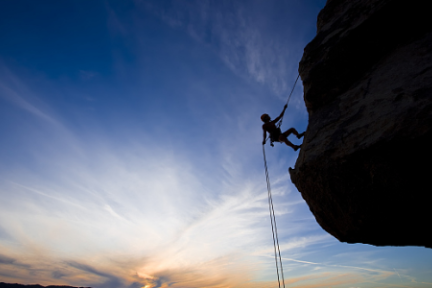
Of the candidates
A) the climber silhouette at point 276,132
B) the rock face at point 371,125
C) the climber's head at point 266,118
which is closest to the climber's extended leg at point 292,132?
the climber silhouette at point 276,132

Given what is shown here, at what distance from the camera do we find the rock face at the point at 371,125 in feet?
14.3

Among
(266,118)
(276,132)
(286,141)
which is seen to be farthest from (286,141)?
(266,118)

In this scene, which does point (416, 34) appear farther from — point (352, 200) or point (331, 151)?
point (352, 200)

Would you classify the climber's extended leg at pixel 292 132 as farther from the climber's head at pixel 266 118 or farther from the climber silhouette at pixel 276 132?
the climber's head at pixel 266 118

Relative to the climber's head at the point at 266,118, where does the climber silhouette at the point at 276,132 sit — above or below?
below

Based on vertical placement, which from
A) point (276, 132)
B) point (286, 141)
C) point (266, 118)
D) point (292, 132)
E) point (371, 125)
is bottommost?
point (371, 125)

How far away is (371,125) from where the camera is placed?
482cm

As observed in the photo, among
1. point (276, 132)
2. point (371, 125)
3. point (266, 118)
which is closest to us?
point (371, 125)

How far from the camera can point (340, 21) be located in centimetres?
678

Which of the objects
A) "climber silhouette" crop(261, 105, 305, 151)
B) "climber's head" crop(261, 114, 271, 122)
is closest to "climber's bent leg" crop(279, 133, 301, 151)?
"climber silhouette" crop(261, 105, 305, 151)

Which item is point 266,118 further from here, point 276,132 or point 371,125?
point 371,125

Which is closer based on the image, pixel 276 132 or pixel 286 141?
pixel 286 141

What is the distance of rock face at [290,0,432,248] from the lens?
4.36 metres

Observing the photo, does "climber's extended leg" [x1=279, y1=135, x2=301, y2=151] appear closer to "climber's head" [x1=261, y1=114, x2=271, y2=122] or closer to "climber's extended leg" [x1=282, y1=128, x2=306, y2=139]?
"climber's extended leg" [x1=282, y1=128, x2=306, y2=139]
